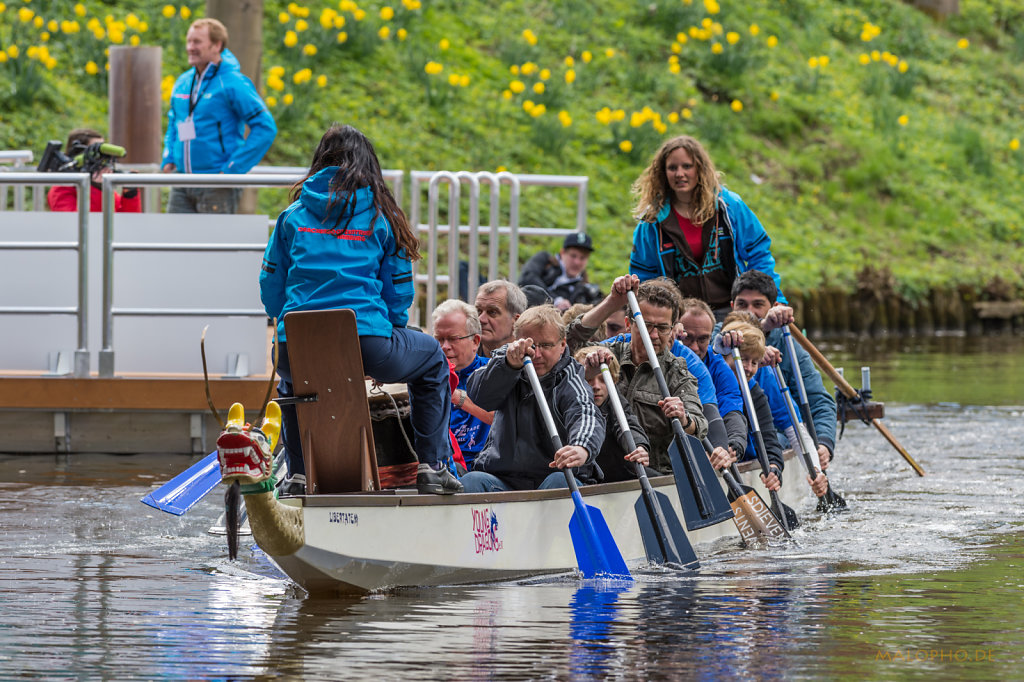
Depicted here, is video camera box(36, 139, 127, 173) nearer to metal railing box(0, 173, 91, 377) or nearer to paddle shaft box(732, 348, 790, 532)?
metal railing box(0, 173, 91, 377)

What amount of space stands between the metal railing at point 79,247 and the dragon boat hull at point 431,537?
422 centimetres

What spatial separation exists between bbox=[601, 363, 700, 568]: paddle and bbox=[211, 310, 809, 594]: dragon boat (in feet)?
1.02

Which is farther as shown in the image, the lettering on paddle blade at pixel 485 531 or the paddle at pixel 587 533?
the paddle at pixel 587 533

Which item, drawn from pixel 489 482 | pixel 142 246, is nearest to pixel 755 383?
pixel 489 482

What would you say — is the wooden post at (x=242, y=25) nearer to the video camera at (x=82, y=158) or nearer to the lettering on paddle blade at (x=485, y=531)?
the video camera at (x=82, y=158)

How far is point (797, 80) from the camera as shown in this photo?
2253 cm

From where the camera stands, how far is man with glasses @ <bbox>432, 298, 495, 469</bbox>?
7461 mm

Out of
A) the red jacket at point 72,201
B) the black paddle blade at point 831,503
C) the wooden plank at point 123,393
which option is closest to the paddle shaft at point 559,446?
the black paddle blade at point 831,503

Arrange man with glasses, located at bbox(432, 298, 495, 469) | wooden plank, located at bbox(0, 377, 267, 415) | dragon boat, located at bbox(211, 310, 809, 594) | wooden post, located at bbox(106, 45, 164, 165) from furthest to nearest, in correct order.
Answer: wooden post, located at bbox(106, 45, 164, 165) < wooden plank, located at bbox(0, 377, 267, 415) < man with glasses, located at bbox(432, 298, 495, 469) < dragon boat, located at bbox(211, 310, 809, 594)

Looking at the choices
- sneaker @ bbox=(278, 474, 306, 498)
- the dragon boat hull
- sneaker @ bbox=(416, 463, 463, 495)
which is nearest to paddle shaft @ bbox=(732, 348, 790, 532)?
the dragon boat hull

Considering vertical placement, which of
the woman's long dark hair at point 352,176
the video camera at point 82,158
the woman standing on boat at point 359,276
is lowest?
the woman standing on boat at point 359,276

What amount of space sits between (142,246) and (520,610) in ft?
15.7

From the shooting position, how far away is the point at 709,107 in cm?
2084

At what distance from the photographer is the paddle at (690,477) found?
24.6 feet
